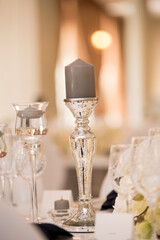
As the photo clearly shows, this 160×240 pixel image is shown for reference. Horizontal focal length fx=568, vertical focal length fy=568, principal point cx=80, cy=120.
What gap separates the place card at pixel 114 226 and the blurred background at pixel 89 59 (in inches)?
124

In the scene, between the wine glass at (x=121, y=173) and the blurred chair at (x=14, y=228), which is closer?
the blurred chair at (x=14, y=228)

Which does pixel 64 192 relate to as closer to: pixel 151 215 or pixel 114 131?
pixel 151 215

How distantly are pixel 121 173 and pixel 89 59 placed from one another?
862cm

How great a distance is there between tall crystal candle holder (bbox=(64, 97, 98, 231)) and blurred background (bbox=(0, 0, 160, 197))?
9.23 ft

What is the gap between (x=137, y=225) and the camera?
1.45 m

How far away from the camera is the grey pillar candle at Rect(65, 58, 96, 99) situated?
1745 millimetres

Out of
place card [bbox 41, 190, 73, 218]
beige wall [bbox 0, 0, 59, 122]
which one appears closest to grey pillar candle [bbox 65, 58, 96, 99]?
place card [bbox 41, 190, 73, 218]

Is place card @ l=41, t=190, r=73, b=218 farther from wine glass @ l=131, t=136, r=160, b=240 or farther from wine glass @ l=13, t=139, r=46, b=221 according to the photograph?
wine glass @ l=131, t=136, r=160, b=240

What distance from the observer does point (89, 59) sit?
10.1 m

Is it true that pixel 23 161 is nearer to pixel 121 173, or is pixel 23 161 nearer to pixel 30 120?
pixel 30 120

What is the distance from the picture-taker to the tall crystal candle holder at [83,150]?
1756mm

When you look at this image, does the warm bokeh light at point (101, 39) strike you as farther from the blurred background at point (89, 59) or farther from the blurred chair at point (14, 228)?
the blurred chair at point (14, 228)

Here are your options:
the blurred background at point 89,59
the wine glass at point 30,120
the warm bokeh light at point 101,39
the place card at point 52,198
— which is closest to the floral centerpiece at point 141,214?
the wine glass at point 30,120

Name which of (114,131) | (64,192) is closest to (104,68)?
(114,131)
